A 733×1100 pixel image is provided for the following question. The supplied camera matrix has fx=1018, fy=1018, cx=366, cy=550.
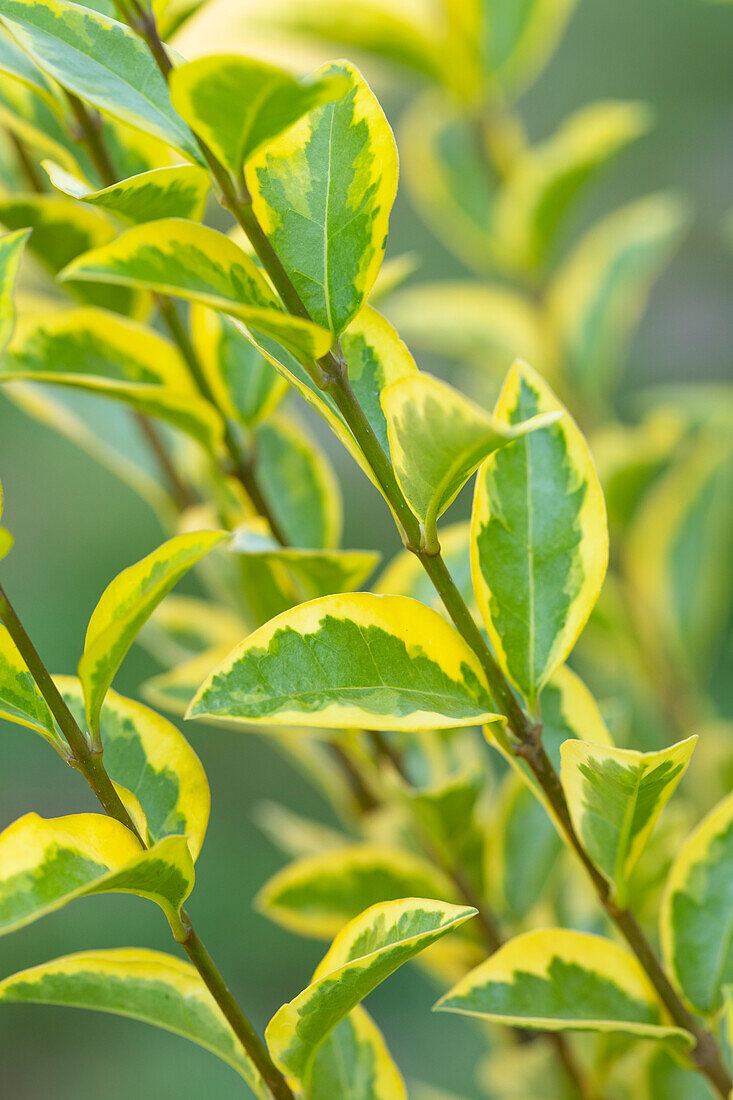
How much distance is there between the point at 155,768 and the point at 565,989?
166mm

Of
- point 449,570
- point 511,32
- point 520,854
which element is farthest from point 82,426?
point 511,32

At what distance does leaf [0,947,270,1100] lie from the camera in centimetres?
33

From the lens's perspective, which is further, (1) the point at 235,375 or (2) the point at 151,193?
(1) the point at 235,375

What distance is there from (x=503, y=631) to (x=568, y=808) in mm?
64

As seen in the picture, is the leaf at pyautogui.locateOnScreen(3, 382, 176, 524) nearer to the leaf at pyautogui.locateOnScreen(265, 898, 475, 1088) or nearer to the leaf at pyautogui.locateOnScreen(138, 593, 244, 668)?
the leaf at pyautogui.locateOnScreen(138, 593, 244, 668)

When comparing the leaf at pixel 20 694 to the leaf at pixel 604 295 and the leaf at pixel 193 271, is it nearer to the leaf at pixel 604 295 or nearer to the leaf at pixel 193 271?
the leaf at pixel 193 271

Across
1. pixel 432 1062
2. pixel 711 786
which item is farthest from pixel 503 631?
pixel 432 1062

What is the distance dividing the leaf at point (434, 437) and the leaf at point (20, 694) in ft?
0.41

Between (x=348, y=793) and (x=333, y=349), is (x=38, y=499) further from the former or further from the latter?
(x=333, y=349)

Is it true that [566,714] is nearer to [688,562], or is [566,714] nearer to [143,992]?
[143,992]

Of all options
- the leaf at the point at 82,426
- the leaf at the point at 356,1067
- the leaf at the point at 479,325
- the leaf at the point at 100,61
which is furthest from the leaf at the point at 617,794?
the leaf at the point at 479,325

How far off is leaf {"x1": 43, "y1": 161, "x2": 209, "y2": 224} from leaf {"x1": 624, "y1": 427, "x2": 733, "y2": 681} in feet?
1.72

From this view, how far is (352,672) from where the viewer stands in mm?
310

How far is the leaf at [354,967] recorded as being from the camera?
0.29m
